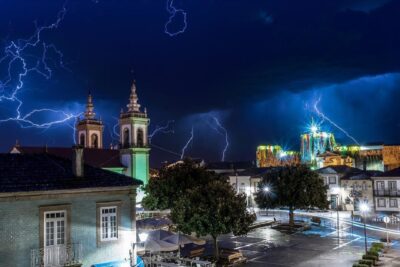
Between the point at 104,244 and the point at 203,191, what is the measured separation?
32.5ft

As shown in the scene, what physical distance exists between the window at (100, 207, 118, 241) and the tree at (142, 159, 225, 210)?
19289mm

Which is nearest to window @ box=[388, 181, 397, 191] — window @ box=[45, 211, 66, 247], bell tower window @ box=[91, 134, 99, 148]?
window @ box=[45, 211, 66, 247]

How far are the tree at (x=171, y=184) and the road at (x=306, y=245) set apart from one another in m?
6.30

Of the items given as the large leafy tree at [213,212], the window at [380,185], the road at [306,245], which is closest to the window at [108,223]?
the large leafy tree at [213,212]

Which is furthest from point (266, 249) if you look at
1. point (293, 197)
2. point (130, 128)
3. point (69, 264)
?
point (130, 128)

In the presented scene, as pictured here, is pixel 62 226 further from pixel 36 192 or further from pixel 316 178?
pixel 316 178

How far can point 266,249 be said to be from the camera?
3559 centimetres

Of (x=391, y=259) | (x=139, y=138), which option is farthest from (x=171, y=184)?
(x=139, y=138)

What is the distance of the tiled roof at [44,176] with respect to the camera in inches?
852

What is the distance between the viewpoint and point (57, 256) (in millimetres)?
22047

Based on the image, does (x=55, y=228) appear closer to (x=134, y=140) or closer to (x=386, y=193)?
(x=386, y=193)

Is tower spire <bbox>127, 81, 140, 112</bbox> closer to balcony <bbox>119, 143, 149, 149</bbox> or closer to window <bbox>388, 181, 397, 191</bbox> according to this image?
balcony <bbox>119, 143, 149, 149</bbox>

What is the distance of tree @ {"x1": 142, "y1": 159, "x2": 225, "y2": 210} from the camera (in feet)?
146

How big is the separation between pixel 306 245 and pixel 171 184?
1433 cm
